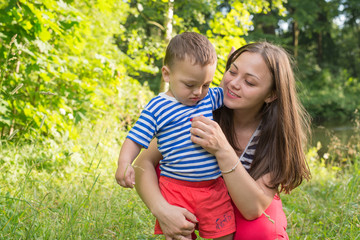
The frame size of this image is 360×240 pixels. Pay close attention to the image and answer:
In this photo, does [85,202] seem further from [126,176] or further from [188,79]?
[188,79]

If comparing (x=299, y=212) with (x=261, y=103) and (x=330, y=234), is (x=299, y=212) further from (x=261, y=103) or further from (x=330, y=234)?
(x=261, y=103)

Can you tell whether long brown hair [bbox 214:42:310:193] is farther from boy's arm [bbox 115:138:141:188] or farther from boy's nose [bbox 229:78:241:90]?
boy's arm [bbox 115:138:141:188]

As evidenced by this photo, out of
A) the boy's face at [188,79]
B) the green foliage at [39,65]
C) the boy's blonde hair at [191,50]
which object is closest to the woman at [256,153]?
the boy's face at [188,79]

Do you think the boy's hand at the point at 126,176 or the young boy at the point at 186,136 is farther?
the young boy at the point at 186,136

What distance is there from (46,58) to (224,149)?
219 cm

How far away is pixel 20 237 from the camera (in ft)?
5.41

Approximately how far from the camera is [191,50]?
1.62 m

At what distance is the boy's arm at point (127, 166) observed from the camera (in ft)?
4.99

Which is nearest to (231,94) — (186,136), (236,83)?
(236,83)

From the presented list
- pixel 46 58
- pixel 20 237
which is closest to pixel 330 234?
pixel 20 237

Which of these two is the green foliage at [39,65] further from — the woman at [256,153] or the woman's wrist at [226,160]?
the woman's wrist at [226,160]

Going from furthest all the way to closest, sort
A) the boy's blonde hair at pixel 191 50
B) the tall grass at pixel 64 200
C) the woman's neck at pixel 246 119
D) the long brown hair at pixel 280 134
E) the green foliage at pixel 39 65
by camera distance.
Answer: the green foliage at pixel 39 65, the woman's neck at pixel 246 119, the long brown hair at pixel 280 134, the tall grass at pixel 64 200, the boy's blonde hair at pixel 191 50

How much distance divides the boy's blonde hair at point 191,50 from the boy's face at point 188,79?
20mm

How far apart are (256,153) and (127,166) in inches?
32.5
